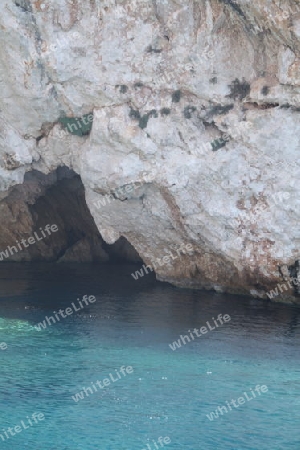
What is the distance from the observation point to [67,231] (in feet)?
158

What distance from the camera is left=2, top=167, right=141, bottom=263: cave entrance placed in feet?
149

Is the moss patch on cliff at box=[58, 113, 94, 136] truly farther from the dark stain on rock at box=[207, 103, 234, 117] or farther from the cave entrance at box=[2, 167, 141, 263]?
the cave entrance at box=[2, 167, 141, 263]

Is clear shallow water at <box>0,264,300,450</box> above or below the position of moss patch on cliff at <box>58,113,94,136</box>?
below

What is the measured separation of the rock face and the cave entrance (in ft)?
37.2

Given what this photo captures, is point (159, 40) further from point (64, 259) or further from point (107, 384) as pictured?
point (64, 259)

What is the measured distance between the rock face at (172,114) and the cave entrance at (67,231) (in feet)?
37.2

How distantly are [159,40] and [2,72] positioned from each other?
7.59 metres

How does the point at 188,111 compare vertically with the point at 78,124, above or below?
below

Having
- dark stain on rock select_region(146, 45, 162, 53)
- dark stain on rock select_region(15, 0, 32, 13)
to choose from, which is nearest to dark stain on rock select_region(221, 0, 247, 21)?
dark stain on rock select_region(146, 45, 162, 53)

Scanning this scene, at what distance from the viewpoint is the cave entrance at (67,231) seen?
1788 inches

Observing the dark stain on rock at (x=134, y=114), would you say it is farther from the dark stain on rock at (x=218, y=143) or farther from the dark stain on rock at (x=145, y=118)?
the dark stain on rock at (x=218, y=143)

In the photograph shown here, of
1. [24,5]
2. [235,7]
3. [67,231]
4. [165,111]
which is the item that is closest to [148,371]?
[165,111]

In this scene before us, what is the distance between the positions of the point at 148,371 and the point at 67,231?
2594 cm

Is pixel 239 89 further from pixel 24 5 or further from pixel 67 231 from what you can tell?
pixel 67 231
